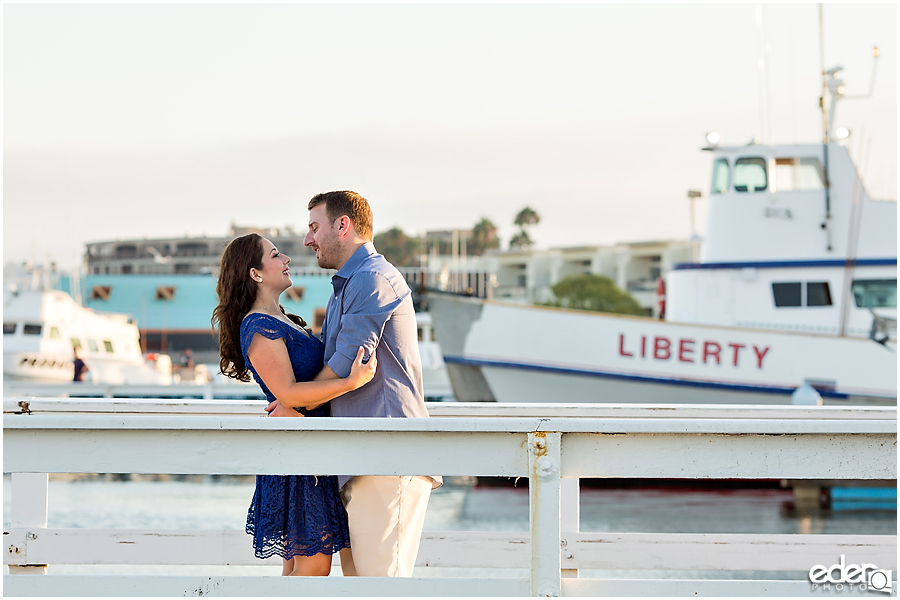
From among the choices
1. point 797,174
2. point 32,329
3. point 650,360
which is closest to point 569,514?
point 650,360

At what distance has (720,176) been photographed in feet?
48.7

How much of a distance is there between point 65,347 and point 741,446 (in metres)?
28.1

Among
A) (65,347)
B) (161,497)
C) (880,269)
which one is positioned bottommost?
(161,497)

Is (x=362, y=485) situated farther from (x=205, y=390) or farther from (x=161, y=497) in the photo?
(x=205, y=390)

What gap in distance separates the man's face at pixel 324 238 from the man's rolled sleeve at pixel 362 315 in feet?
0.45

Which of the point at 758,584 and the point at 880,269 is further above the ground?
the point at 880,269

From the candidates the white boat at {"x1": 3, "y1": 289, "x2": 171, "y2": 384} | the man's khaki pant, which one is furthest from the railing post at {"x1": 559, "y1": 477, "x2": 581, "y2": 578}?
the white boat at {"x1": 3, "y1": 289, "x2": 171, "y2": 384}

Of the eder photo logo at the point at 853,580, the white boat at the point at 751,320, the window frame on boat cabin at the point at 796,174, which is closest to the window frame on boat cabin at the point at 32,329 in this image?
the white boat at the point at 751,320

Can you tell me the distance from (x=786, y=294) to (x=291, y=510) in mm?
12256

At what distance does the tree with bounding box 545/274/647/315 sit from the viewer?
165 feet

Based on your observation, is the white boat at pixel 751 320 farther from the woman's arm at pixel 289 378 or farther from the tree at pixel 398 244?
the tree at pixel 398 244

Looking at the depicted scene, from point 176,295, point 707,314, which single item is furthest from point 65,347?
point 176,295

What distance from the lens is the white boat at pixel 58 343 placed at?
26.6 metres

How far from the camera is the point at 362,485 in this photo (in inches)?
106
